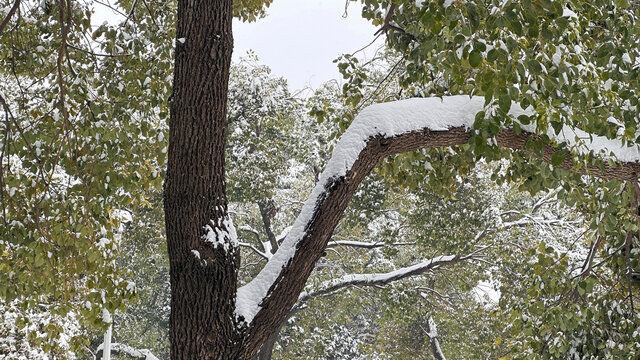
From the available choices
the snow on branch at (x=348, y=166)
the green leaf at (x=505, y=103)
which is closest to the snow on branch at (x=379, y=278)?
the snow on branch at (x=348, y=166)

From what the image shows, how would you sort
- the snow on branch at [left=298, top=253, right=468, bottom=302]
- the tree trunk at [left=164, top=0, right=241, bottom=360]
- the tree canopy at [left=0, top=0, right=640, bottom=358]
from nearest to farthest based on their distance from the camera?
1. the tree canopy at [left=0, top=0, right=640, bottom=358]
2. the tree trunk at [left=164, top=0, right=241, bottom=360]
3. the snow on branch at [left=298, top=253, right=468, bottom=302]

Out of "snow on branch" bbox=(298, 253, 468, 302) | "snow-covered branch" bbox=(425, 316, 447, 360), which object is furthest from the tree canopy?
"snow-covered branch" bbox=(425, 316, 447, 360)

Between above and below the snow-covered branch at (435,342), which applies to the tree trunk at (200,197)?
below

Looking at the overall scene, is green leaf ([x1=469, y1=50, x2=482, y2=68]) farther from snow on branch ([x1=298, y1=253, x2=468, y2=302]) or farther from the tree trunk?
snow on branch ([x1=298, y1=253, x2=468, y2=302])

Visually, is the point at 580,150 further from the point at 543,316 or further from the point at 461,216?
the point at 461,216

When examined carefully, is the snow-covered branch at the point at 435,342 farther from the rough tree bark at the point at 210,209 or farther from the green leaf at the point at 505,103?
the green leaf at the point at 505,103

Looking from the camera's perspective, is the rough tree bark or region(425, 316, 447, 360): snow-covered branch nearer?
the rough tree bark

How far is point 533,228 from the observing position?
11.2 m

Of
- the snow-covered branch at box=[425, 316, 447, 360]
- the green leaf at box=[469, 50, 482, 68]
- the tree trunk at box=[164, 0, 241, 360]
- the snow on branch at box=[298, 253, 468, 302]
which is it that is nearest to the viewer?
the green leaf at box=[469, 50, 482, 68]

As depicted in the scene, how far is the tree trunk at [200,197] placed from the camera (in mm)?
3053

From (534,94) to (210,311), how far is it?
1887 millimetres

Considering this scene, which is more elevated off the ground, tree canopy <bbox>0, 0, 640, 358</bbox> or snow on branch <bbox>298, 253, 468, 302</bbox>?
snow on branch <bbox>298, 253, 468, 302</bbox>

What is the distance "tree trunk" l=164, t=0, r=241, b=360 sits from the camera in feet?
10.0

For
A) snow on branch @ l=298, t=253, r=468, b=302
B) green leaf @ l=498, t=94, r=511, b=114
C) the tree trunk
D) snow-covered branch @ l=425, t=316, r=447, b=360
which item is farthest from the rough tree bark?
snow-covered branch @ l=425, t=316, r=447, b=360
